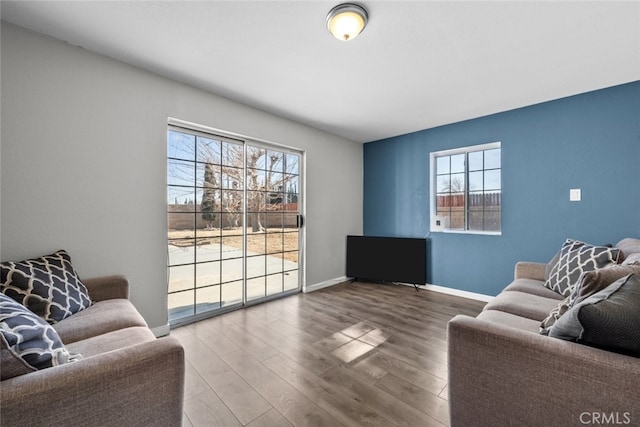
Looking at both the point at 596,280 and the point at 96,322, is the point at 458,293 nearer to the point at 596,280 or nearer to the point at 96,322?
the point at 596,280

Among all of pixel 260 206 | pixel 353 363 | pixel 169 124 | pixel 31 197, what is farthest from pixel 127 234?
pixel 353 363

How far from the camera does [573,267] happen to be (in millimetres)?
2244

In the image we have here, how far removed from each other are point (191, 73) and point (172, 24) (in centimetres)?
67

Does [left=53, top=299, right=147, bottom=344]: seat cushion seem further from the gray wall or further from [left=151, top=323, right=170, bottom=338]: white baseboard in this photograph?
[left=151, top=323, right=170, bottom=338]: white baseboard

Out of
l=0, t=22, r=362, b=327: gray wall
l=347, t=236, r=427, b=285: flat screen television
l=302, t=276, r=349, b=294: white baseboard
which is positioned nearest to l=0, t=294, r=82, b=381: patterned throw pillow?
l=0, t=22, r=362, b=327: gray wall

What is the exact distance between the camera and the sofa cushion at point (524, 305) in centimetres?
179

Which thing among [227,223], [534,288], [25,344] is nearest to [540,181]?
[534,288]

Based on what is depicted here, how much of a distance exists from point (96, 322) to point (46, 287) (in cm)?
41

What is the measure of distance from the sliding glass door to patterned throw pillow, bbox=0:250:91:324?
2.86ft

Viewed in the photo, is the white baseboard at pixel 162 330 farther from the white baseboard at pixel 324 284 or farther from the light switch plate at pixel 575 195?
the light switch plate at pixel 575 195

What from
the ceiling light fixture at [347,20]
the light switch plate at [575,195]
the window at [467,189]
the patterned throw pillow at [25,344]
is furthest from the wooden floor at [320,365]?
the ceiling light fixture at [347,20]

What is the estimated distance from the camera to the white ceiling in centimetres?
172

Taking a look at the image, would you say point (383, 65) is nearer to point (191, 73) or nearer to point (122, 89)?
point (191, 73)
